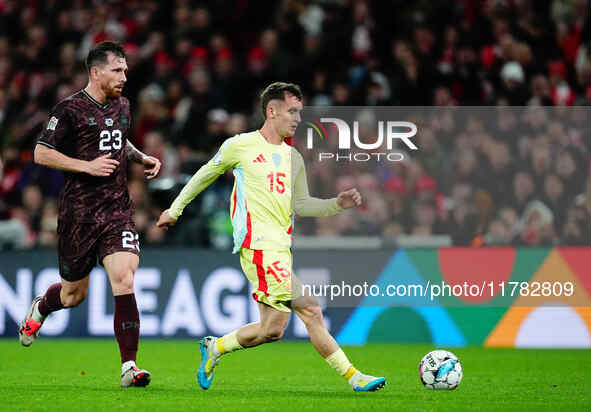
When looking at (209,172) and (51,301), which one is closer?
(209,172)

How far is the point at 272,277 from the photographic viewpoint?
7.20m

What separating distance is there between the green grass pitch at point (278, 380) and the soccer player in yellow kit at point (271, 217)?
0.34m

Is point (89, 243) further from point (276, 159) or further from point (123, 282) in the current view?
point (276, 159)

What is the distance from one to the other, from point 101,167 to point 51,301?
1.33 m

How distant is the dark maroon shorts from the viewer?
7754mm

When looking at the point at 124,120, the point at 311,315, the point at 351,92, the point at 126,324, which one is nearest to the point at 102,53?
the point at 124,120

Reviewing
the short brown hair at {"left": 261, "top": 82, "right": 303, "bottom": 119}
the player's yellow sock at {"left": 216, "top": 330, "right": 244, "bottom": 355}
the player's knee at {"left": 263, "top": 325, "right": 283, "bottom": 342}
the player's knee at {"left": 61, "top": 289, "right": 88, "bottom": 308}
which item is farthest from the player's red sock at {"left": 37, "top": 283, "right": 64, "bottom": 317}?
the short brown hair at {"left": 261, "top": 82, "right": 303, "bottom": 119}

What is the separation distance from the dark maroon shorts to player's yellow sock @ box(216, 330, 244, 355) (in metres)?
0.91

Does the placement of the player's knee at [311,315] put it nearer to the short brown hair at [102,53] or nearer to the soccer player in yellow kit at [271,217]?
the soccer player in yellow kit at [271,217]

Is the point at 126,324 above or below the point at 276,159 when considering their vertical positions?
below

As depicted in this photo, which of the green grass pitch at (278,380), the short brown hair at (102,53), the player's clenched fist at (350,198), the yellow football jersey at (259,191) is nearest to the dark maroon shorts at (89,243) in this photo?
the yellow football jersey at (259,191)

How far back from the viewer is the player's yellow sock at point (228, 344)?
7484 millimetres

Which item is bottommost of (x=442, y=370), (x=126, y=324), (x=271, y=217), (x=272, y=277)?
(x=442, y=370)

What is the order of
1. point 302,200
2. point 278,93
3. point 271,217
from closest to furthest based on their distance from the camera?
point 271,217 < point 278,93 < point 302,200
